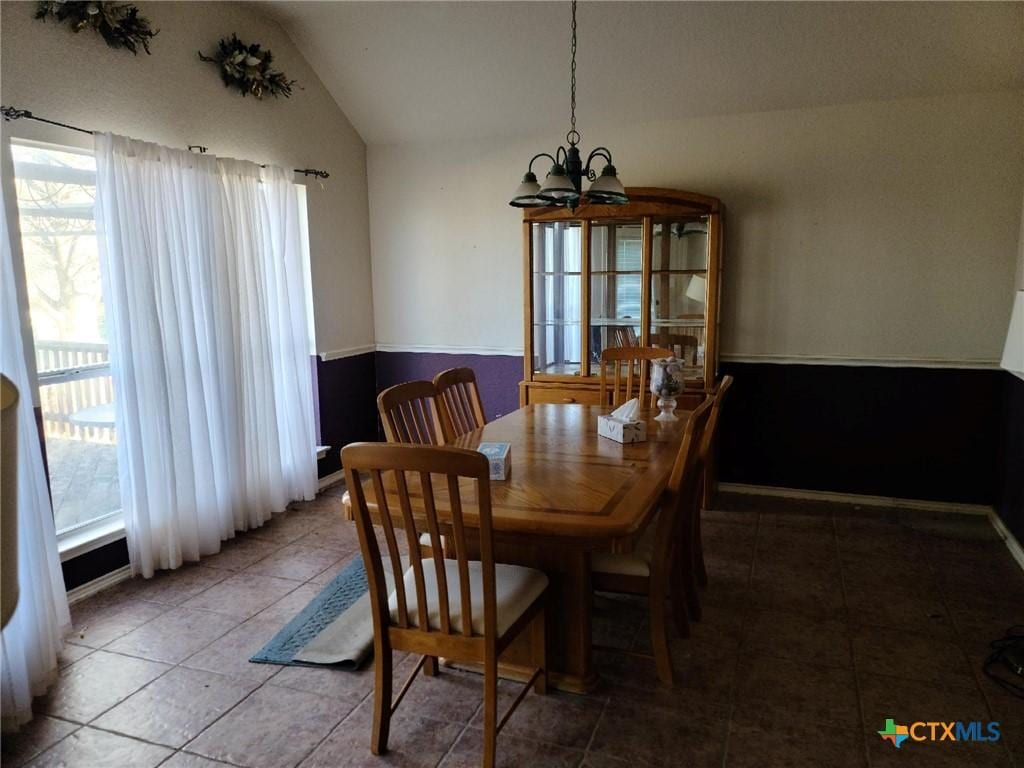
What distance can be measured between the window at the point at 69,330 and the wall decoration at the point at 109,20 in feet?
1.59

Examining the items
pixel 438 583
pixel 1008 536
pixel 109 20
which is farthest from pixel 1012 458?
pixel 109 20

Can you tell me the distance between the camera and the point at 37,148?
2.71 m

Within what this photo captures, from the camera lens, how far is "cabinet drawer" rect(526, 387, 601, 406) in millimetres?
4008

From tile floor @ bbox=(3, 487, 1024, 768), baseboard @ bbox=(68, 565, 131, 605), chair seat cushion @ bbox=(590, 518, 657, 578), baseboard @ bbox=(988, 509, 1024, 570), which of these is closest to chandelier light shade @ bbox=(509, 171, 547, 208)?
chair seat cushion @ bbox=(590, 518, 657, 578)

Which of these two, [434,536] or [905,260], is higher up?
[905,260]

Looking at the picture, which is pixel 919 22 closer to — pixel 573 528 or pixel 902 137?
pixel 902 137

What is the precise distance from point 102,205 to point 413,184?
222 cm

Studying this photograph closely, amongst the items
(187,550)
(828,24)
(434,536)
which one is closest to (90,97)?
(187,550)

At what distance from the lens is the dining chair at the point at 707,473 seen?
2.44 meters

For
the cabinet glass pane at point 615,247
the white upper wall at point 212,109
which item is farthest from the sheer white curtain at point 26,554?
the cabinet glass pane at point 615,247

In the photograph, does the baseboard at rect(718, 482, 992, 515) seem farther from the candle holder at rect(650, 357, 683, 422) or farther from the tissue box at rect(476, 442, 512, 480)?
the tissue box at rect(476, 442, 512, 480)

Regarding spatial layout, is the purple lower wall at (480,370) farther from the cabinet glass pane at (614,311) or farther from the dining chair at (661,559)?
the dining chair at (661,559)

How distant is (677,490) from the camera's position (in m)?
2.07

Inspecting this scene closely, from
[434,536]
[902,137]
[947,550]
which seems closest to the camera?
[434,536]
